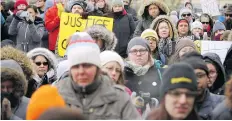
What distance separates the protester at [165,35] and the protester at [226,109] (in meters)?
4.39

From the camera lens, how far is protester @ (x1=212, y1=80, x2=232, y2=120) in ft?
19.9

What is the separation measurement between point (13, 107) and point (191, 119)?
1.77 m

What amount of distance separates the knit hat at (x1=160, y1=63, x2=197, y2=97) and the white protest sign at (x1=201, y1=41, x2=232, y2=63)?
536 centimetres

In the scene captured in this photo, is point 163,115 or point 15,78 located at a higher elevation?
point 15,78

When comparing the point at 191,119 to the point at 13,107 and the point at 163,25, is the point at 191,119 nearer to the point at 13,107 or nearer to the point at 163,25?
the point at 13,107

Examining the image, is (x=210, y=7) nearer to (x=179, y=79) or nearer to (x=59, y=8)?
(x=59, y=8)

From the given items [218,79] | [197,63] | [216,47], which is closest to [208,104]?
[197,63]

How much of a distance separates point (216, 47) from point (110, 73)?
429 cm

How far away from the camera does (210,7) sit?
16.7 metres

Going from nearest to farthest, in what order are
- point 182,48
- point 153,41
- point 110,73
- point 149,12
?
1. point 110,73
2. point 182,48
3. point 153,41
4. point 149,12

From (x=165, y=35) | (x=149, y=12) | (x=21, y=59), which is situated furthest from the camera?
(x=149, y=12)

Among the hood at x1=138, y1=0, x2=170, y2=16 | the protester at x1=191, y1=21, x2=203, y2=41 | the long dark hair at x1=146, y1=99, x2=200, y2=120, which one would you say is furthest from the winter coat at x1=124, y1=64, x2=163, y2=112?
the protester at x1=191, y1=21, x2=203, y2=41

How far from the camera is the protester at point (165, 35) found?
1076cm

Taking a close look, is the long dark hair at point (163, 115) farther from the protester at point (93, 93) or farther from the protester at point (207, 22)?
the protester at point (207, 22)
